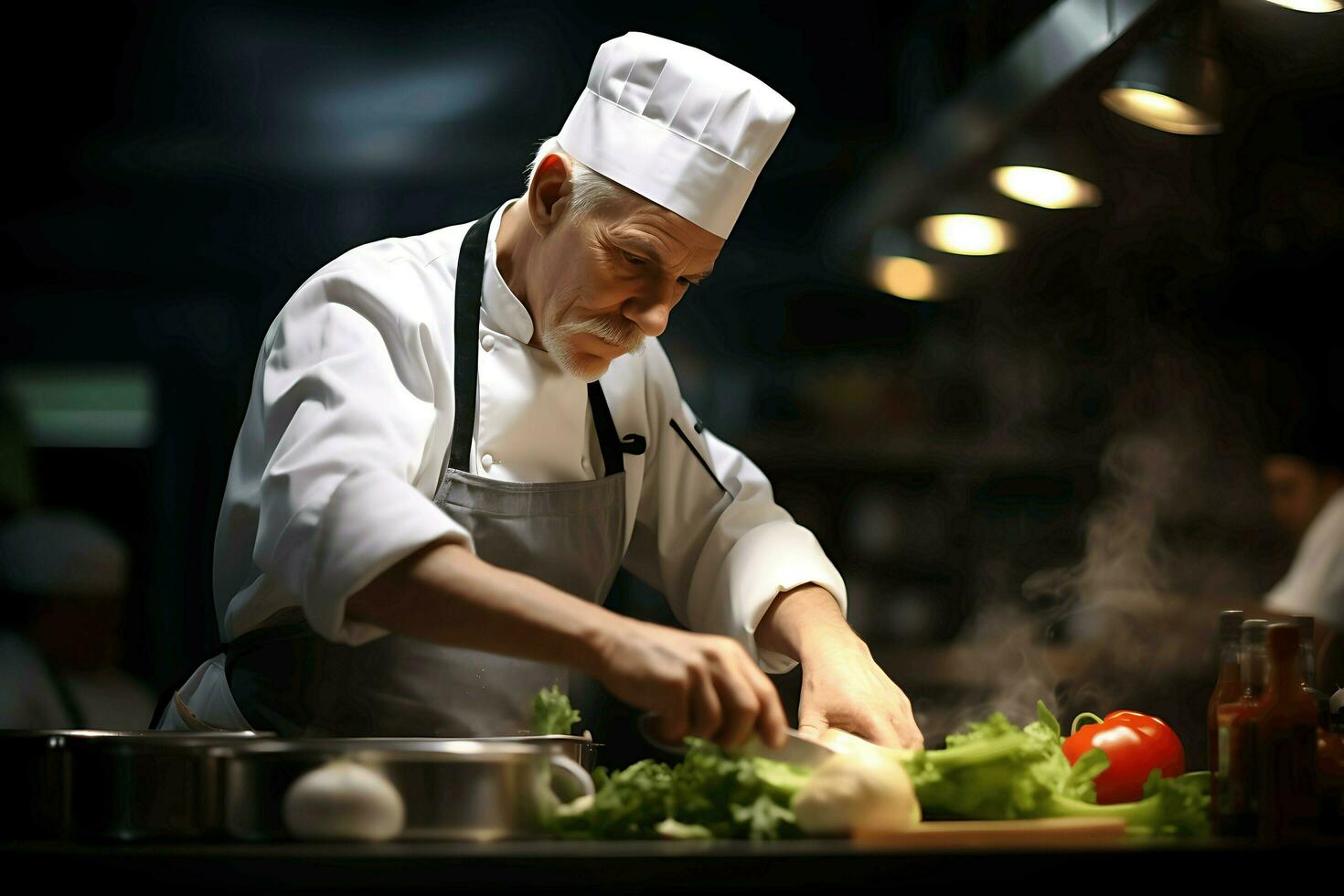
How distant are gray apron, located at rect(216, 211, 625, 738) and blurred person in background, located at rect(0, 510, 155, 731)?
629 mm

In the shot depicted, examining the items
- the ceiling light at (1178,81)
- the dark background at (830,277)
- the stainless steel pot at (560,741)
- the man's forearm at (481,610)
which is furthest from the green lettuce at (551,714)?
the ceiling light at (1178,81)

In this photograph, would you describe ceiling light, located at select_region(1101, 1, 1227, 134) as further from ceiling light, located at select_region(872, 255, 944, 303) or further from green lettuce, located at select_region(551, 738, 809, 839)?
green lettuce, located at select_region(551, 738, 809, 839)

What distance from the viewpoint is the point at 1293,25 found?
261 centimetres

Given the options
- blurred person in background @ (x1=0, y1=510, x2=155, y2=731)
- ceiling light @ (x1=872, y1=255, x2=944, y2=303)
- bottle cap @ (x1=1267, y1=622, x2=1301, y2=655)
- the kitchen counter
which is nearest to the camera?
the kitchen counter

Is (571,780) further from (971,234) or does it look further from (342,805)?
(971,234)

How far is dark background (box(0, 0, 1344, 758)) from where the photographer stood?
2311 mm

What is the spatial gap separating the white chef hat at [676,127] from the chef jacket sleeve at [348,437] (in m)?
0.33

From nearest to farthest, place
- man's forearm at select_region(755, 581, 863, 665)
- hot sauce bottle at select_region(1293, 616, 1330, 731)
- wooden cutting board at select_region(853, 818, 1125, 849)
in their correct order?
wooden cutting board at select_region(853, 818, 1125, 849) < hot sauce bottle at select_region(1293, 616, 1330, 731) < man's forearm at select_region(755, 581, 863, 665)

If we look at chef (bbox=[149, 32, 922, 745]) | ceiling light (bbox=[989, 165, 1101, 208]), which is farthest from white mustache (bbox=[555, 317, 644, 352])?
ceiling light (bbox=[989, 165, 1101, 208])

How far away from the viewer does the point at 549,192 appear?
6.13 ft

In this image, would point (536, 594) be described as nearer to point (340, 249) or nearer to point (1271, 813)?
point (1271, 813)

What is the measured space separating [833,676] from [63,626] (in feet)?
4.47

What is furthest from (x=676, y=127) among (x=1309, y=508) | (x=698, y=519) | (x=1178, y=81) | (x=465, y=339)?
(x=1309, y=508)

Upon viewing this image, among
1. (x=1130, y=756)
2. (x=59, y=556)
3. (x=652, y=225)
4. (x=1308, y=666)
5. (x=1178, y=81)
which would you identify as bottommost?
(x=1130, y=756)
